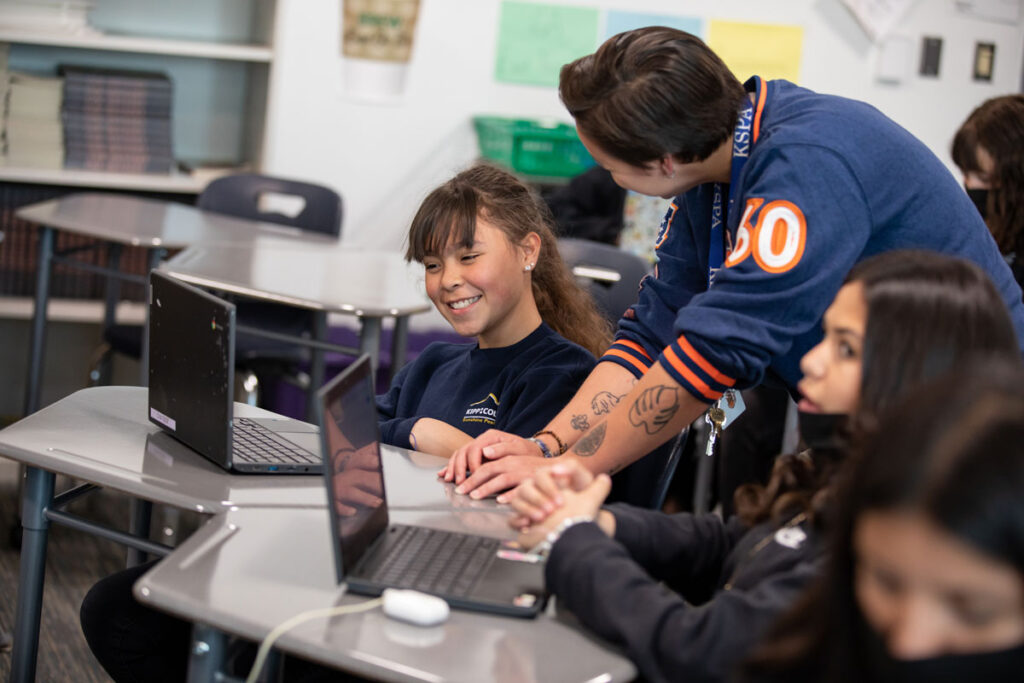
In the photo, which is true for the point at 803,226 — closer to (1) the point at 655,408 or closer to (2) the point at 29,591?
(1) the point at 655,408

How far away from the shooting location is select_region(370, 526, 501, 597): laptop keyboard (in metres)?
1.21

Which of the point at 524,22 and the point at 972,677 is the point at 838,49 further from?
the point at 972,677

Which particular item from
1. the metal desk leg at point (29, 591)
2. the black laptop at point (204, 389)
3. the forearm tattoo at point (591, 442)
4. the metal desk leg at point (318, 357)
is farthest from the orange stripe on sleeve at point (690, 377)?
the metal desk leg at point (318, 357)

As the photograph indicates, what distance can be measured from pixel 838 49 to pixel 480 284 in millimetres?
2792

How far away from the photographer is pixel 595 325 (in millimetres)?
2133

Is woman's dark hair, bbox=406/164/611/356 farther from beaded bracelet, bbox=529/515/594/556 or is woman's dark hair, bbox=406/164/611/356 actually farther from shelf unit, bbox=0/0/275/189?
shelf unit, bbox=0/0/275/189

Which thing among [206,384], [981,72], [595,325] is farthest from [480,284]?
[981,72]

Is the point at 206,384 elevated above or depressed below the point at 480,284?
below

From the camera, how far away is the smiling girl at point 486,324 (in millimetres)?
1858

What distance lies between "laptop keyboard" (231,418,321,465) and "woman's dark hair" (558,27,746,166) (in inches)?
23.1

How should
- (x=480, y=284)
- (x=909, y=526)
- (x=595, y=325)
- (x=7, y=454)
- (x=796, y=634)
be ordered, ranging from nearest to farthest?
(x=909, y=526)
(x=796, y=634)
(x=7, y=454)
(x=480, y=284)
(x=595, y=325)

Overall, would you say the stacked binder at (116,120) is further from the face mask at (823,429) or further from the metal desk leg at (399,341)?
the face mask at (823,429)

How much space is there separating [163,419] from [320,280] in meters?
1.18

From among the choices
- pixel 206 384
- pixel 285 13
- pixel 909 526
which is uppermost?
pixel 285 13
